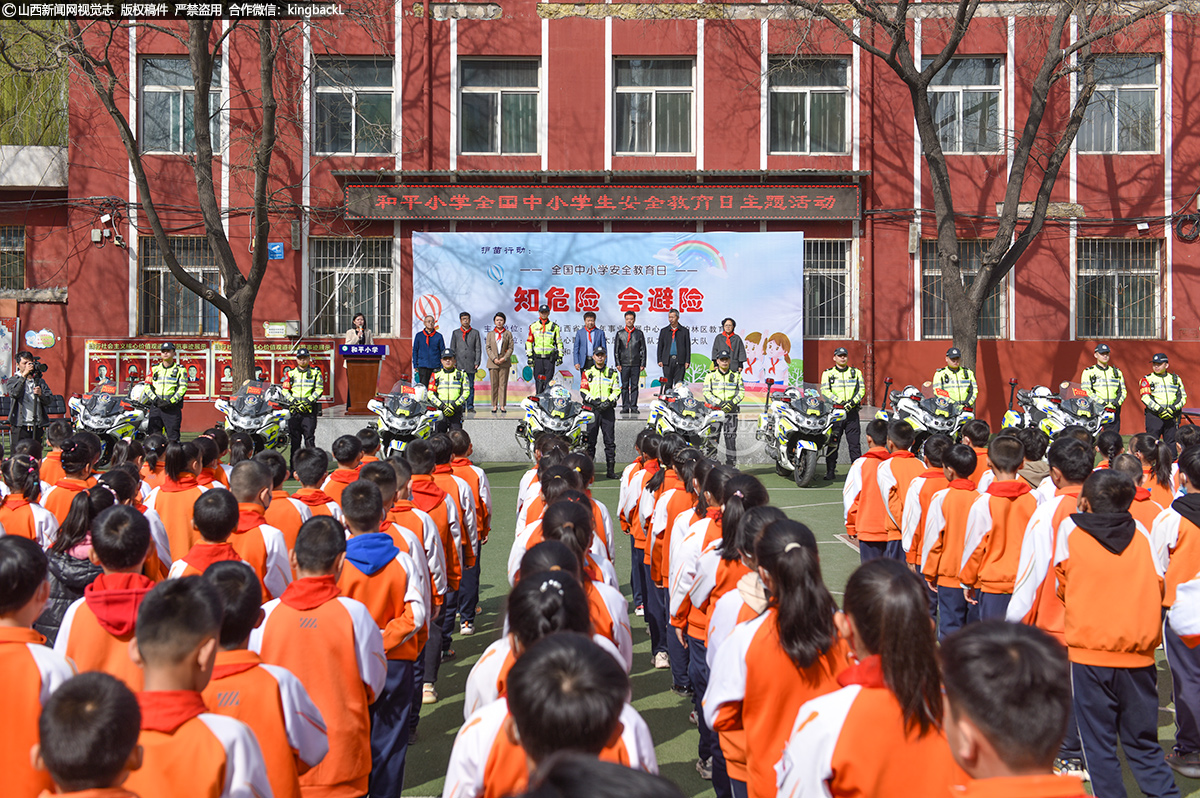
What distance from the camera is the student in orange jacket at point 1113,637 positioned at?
3.91m

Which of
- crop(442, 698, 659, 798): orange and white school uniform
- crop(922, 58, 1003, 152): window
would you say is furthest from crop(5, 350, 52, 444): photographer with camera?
crop(922, 58, 1003, 152): window

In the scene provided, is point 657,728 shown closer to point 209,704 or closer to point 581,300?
point 209,704

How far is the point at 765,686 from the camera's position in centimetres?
291

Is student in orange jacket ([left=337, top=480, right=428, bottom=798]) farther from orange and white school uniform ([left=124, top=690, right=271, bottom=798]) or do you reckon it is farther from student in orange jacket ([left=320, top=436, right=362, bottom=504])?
student in orange jacket ([left=320, top=436, right=362, bottom=504])

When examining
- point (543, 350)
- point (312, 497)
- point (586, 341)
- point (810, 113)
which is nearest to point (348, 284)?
point (543, 350)

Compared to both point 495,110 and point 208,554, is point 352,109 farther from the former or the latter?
point 208,554

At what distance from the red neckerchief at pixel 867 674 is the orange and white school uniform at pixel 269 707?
155 cm

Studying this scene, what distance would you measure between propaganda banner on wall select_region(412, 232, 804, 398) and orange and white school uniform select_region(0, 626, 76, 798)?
1532 centimetres

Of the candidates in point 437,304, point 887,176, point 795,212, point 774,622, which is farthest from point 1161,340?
point 774,622

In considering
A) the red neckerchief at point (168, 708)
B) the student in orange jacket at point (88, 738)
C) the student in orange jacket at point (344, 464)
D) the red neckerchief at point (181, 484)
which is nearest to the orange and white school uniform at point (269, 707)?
the red neckerchief at point (168, 708)

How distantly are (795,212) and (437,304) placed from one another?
7.28 metres

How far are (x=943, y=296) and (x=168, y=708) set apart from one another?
61.3 feet

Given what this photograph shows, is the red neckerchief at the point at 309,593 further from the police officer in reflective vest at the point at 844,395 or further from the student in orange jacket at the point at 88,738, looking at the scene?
the police officer in reflective vest at the point at 844,395

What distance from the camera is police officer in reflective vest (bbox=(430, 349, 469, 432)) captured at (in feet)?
43.3
